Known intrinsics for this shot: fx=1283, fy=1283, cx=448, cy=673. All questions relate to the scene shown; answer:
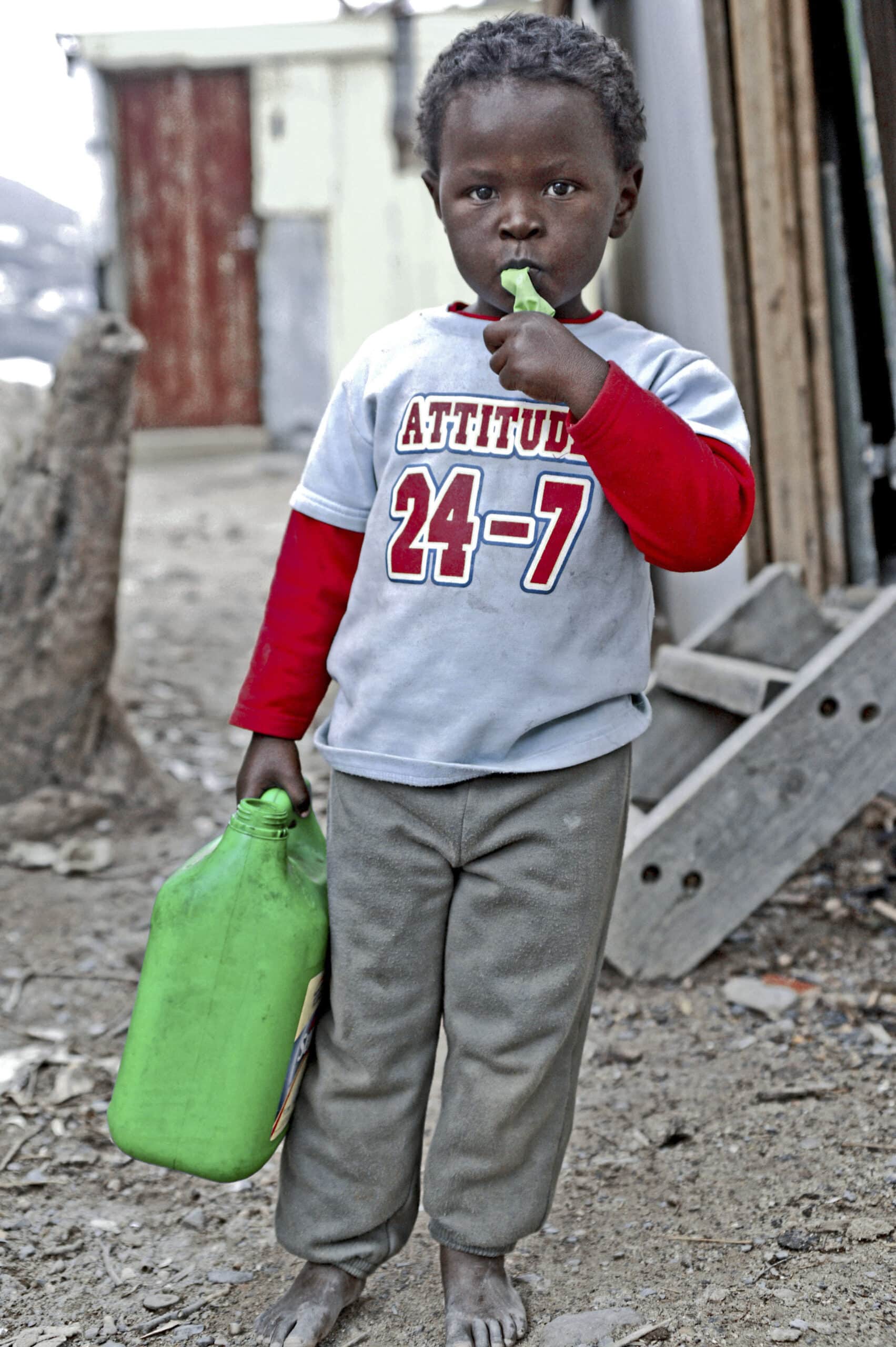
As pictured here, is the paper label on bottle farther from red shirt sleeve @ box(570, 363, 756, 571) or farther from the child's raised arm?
red shirt sleeve @ box(570, 363, 756, 571)

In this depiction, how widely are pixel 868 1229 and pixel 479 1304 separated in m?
0.61

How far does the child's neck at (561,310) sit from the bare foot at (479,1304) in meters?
1.25

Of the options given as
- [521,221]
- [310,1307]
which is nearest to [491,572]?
[521,221]

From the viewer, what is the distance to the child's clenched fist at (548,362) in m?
1.43

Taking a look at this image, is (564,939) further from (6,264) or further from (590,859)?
(6,264)

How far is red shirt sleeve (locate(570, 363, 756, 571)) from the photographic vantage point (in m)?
1.42

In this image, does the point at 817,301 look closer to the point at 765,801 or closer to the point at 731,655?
the point at 731,655

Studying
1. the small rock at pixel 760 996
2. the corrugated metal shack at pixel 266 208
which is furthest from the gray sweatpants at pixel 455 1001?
the corrugated metal shack at pixel 266 208

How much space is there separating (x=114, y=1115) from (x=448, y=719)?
2.18ft

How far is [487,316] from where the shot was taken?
1633 mm

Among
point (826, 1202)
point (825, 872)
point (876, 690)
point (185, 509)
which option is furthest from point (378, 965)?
point (185, 509)

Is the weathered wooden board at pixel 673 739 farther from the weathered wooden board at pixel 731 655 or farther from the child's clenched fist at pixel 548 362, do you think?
the child's clenched fist at pixel 548 362

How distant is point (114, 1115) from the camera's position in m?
1.64

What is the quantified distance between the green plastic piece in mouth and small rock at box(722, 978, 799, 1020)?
5.62 feet
